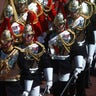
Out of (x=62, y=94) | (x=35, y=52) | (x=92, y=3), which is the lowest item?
(x=62, y=94)

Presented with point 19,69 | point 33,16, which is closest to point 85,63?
point 33,16

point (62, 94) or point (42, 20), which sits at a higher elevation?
point (42, 20)

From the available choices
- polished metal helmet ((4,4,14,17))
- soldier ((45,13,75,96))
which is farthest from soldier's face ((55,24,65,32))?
polished metal helmet ((4,4,14,17))

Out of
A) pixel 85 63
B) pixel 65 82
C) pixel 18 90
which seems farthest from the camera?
pixel 85 63

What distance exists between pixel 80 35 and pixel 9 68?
2.02 meters

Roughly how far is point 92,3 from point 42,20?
86 cm

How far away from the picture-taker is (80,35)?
9.95 metres

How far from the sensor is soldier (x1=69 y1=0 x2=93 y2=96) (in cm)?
913

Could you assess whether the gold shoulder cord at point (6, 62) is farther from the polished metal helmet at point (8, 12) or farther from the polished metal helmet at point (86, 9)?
the polished metal helmet at point (86, 9)

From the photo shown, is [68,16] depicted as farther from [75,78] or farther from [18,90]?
[18,90]

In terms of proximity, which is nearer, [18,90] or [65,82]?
[18,90]

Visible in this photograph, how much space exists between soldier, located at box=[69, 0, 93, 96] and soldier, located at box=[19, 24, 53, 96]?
1.87 feet

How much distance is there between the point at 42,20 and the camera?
33.6 feet

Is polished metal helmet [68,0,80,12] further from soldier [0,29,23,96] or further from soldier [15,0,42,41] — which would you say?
soldier [0,29,23,96]
